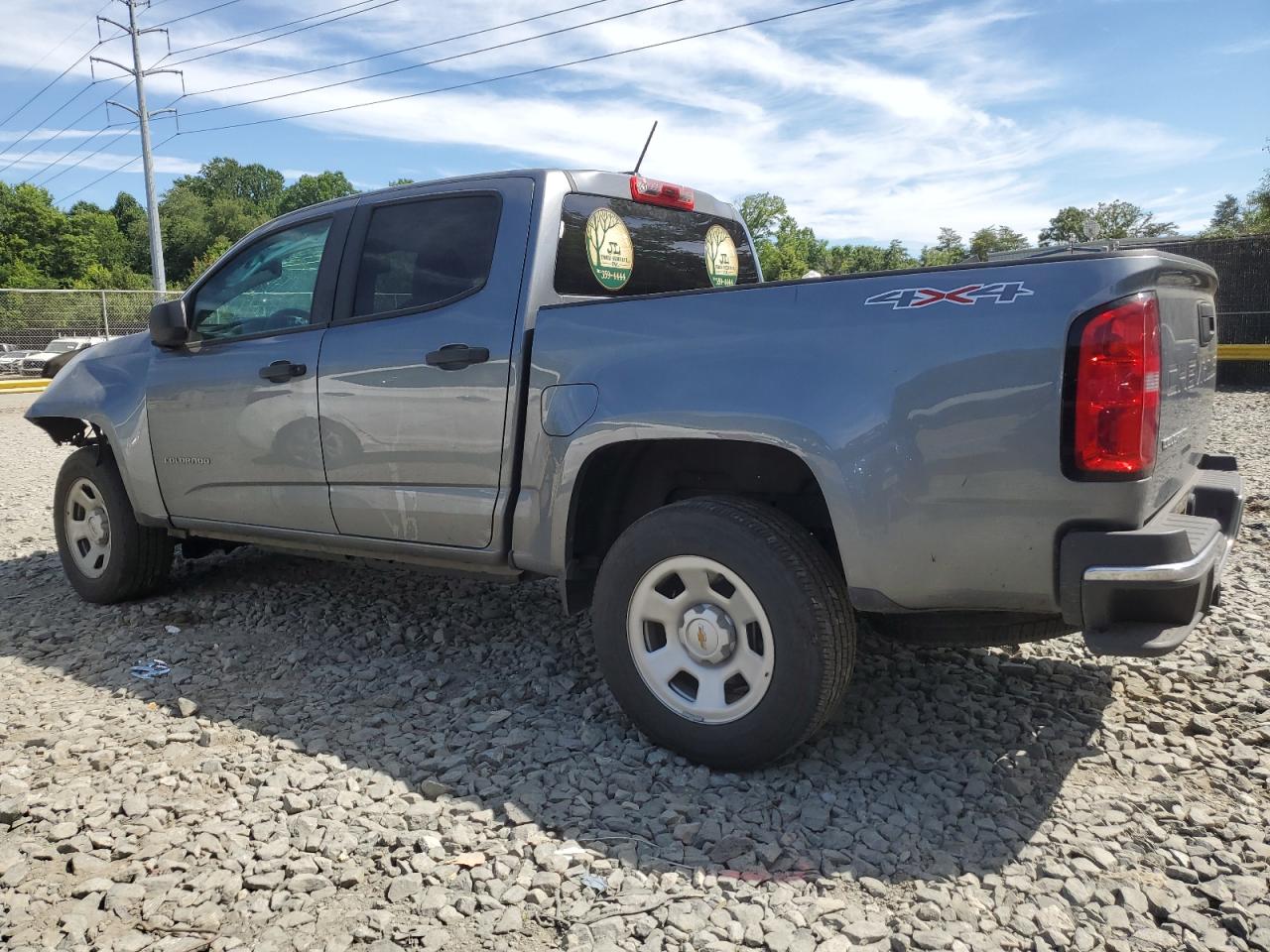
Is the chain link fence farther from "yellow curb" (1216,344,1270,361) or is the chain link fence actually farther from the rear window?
"yellow curb" (1216,344,1270,361)

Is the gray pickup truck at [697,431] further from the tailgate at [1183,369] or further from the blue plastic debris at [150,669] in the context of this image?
the blue plastic debris at [150,669]

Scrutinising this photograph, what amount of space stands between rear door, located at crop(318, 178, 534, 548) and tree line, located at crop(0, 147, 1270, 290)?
5797 cm

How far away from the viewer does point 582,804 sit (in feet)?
9.70

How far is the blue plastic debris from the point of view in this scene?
4109 mm

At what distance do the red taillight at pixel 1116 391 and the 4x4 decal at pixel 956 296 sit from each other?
0.20m

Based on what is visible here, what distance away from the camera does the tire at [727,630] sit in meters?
2.86

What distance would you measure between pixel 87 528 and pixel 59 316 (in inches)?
856

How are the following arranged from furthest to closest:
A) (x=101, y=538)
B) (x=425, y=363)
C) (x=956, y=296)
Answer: (x=101, y=538) < (x=425, y=363) < (x=956, y=296)

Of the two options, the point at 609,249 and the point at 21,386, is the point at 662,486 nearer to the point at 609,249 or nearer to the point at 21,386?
the point at 609,249

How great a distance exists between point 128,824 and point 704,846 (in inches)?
66.4

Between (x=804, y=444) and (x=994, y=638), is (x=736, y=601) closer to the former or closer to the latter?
(x=804, y=444)

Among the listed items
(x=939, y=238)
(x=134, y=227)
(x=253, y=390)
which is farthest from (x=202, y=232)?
(x=253, y=390)

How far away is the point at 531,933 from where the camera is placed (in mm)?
2363

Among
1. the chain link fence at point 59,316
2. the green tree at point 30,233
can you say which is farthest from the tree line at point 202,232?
the chain link fence at point 59,316
